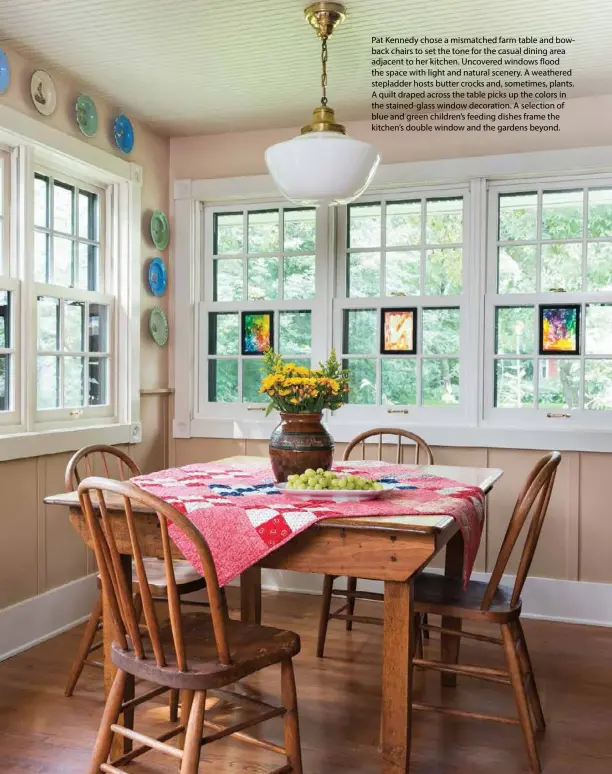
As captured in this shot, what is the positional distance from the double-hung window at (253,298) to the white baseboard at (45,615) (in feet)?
4.12

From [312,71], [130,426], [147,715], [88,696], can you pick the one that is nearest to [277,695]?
[147,715]

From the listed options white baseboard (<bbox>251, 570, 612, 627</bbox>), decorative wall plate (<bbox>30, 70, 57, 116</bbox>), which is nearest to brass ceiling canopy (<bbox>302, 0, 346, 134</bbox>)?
decorative wall plate (<bbox>30, 70, 57, 116</bbox>)

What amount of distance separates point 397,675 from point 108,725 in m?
0.77

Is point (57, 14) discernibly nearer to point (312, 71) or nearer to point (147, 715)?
point (312, 71)

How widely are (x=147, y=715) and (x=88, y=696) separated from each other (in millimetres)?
307

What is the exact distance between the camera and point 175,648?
1.93m

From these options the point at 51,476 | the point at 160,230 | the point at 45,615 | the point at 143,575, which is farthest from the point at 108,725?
the point at 160,230

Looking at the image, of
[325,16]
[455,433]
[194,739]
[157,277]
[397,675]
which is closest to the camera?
[194,739]

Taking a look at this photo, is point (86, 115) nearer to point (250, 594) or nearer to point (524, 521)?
point (250, 594)

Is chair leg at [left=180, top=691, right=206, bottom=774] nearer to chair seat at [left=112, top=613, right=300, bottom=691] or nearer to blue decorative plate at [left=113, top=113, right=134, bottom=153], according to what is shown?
chair seat at [left=112, top=613, right=300, bottom=691]

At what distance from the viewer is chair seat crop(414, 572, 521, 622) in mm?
2459

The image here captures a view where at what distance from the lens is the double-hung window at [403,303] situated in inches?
165

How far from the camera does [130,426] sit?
13.9ft

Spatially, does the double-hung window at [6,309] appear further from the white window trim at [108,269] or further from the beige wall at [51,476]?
the beige wall at [51,476]
